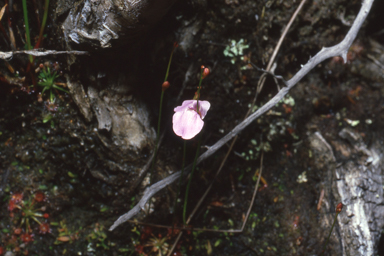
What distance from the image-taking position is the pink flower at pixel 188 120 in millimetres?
1700

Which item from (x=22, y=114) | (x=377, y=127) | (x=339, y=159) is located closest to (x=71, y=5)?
(x=22, y=114)

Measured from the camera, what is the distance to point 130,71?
7.13ft

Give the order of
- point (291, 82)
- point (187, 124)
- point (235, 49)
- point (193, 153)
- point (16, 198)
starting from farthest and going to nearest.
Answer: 1. point (235, 49)
2. point (193, 153)
3. point (16, 198)
4. point (291, 82)
5. point (187, 124)

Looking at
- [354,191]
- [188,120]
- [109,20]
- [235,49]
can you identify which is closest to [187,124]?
[188,120]

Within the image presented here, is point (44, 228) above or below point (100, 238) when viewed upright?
above

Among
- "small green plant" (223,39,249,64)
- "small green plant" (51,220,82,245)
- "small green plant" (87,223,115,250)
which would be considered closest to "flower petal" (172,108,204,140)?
"small green plant" (223,39,249,64)

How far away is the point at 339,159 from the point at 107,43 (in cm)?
247

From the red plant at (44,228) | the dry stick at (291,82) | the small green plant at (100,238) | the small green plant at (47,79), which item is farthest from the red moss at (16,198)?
the dry stick at (291,82)

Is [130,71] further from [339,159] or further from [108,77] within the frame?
[339,159]

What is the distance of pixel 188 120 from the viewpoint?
172 centimetres

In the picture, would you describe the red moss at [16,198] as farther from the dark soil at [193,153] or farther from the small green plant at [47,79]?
the small green plant at [47,79]

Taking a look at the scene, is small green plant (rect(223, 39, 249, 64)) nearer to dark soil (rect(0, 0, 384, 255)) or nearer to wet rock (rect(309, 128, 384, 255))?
dark soil (rect(0, 0, 384, 255))

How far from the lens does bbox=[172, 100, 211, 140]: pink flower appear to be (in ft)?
5.58

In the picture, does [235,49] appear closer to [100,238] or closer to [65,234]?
[100,238]
